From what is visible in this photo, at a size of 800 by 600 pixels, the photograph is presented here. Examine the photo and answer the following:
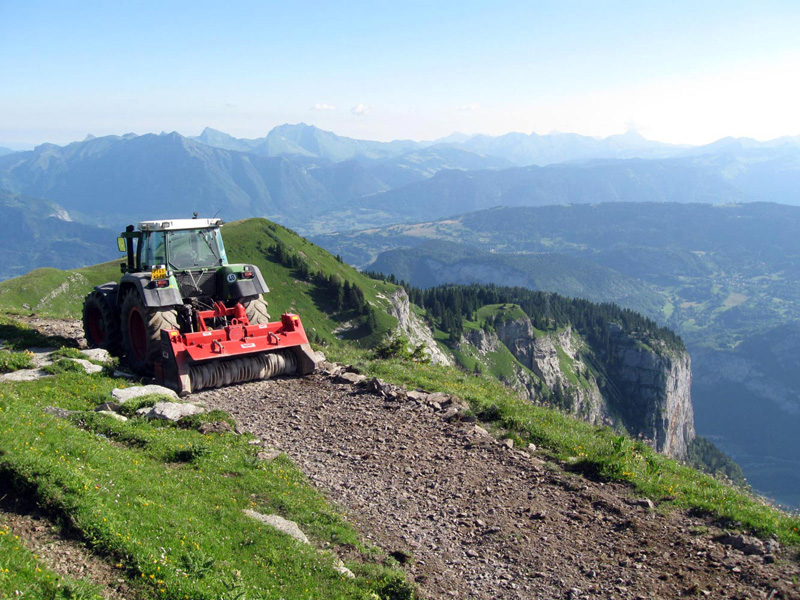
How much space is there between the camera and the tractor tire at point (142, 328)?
17.9m

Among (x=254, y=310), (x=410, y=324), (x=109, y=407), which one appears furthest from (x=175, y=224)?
(x=410, y=324)

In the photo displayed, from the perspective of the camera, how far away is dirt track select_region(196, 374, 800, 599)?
8586mm

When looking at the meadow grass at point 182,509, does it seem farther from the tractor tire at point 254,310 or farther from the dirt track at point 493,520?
the tractor tire at point 254,310

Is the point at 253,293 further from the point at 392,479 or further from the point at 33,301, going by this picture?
the point at 33,301

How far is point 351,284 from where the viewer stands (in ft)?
499

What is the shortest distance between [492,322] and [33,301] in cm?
12777

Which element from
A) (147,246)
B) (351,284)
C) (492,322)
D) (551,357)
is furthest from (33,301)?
(551,357)

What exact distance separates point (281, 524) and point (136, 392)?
7.66 meters

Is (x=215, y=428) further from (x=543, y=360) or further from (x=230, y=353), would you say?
(x=543, y=360)

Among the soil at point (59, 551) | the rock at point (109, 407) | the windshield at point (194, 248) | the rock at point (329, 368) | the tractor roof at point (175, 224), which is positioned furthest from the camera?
the windshield at point (194, 248)

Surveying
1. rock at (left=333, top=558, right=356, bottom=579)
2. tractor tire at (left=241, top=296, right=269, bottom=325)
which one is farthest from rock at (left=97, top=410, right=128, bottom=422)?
rock at (left=333, top=558, right=356, bottom=579)

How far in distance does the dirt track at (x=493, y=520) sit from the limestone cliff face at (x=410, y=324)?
12422 cm

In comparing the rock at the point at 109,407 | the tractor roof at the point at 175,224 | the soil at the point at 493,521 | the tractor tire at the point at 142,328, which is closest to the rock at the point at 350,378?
the soil at the point at 493,521

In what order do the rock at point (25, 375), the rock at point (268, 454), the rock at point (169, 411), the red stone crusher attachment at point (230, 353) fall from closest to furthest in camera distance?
the rock at point (268, 454) < the rock at point (169, 411) < the rock at point (25, 375) < the red stone crusher attachment at point (230, 353)
